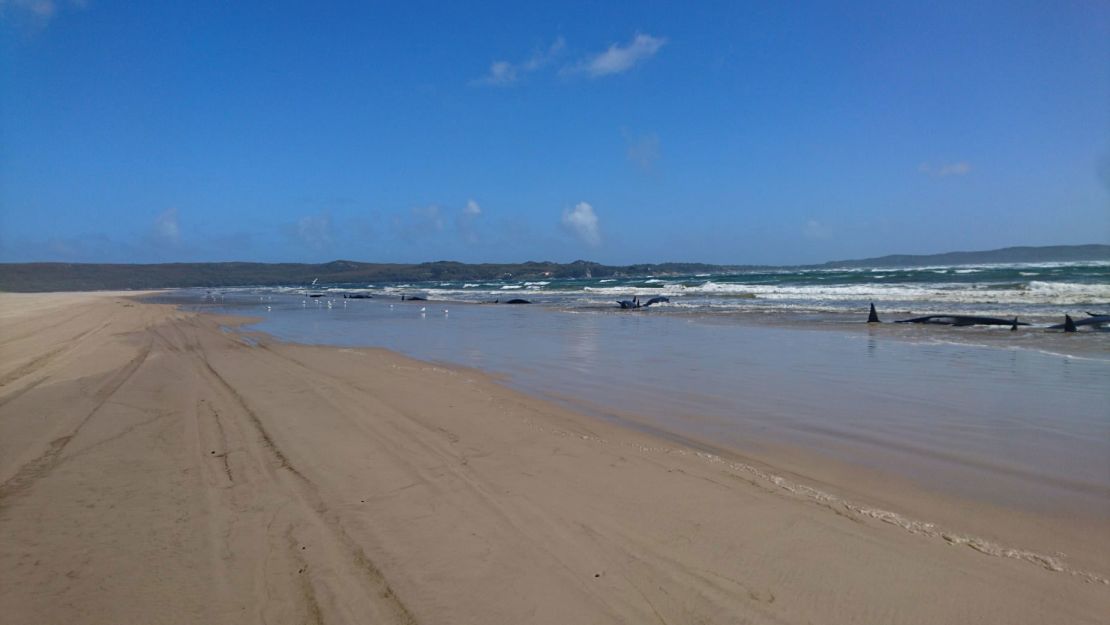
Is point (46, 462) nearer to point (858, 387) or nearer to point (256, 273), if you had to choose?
point (858, 387)

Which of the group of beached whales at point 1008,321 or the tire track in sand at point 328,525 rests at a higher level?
the tire track in sand at point 328,525

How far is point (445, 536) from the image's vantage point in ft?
11.5

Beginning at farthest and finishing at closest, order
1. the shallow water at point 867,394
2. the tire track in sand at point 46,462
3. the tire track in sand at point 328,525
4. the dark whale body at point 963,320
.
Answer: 1. the dark whale body at point 963,320
2. the shallow water at point 867,394
3. the tire track in sand at point 46,462
4. the tire track in sand at point 328,525

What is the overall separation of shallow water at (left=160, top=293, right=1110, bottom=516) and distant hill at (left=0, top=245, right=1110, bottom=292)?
90.5m

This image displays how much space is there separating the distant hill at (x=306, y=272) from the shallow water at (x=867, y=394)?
90508 millimetres

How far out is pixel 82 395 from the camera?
25.1 ft

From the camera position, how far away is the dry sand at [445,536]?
9.15ft

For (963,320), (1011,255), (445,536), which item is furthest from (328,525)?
(1011,255)

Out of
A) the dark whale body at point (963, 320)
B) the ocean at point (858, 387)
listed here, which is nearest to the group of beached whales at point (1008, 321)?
the dark whale body at point (963, 320)

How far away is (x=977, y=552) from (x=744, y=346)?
33.9ft

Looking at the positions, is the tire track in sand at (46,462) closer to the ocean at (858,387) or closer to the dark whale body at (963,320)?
the ocean at (858,387)

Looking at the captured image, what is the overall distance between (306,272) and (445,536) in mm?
150497

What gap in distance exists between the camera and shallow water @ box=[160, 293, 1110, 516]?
4984 mm

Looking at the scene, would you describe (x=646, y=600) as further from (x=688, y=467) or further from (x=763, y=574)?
(x=688, y=467)
